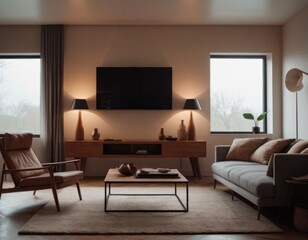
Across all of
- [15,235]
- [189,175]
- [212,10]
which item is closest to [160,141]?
[189,175]

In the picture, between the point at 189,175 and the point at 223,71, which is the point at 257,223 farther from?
Answer: the point at 223,71

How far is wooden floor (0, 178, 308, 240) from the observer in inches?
115

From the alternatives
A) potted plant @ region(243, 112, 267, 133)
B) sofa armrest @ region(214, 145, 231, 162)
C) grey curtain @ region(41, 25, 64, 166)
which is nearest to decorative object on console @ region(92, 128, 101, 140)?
grey curtain @ region(41, 25, 64, 166)

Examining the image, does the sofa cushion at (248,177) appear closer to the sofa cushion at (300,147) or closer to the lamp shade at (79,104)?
→ the sofa cushion at (300,147)

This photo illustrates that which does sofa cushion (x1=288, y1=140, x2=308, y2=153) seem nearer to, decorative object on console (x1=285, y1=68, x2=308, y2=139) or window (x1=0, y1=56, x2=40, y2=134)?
decorative object on console (x1=285, y1=68, x2=308, y2=139)

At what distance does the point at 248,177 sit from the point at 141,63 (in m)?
3.30

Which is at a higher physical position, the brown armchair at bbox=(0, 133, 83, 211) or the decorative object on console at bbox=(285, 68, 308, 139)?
the decorative object on console at bbox=(285, 68, 308, 139)

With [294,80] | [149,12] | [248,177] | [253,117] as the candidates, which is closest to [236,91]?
[253,117]

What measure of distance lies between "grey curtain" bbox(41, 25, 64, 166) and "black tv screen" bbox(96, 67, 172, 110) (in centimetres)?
68

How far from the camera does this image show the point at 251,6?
533 centimetres

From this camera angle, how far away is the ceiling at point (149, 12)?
5180 mm

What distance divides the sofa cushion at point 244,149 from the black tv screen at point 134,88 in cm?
157

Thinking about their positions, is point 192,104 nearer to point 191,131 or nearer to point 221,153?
point 191,131

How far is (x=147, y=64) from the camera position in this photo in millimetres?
6270
